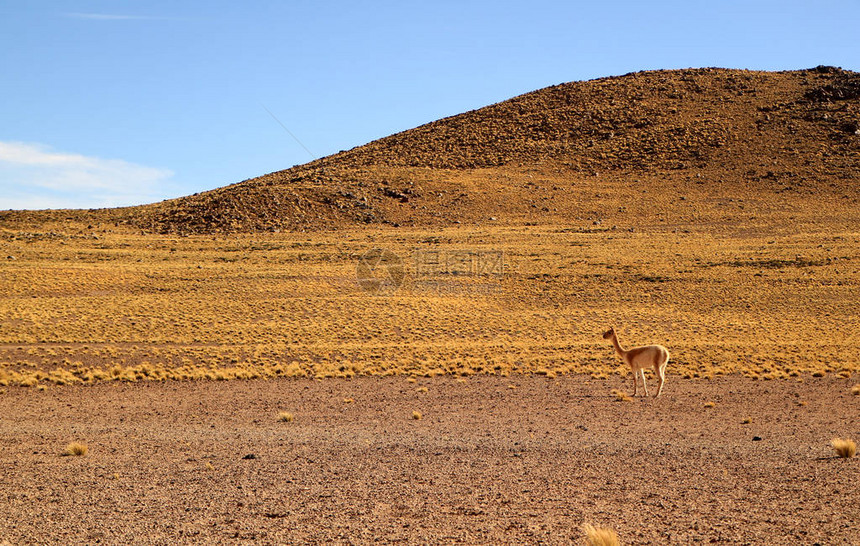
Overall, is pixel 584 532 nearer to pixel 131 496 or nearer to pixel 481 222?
pixel 131 496

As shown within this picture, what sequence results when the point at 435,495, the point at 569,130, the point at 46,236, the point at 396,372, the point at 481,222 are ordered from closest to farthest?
the point at 435,495
the point at 396,372
the point at 46,236
the point at 481,222
the point at 569,130

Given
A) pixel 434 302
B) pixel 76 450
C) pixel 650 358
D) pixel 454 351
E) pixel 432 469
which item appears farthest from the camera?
pixel 434 302

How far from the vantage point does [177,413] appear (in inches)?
692

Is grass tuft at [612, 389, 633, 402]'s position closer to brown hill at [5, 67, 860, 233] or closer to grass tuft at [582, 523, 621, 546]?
grass tuft at [582, 523, 621, 546]

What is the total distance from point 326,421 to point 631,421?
21.1ft

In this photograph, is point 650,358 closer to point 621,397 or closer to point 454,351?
point 621,397

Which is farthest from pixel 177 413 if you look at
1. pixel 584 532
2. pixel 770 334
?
pixel 770 334

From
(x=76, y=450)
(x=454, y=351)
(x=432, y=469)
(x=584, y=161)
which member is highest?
(x=584, y=161)

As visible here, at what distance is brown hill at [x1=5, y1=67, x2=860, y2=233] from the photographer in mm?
77438

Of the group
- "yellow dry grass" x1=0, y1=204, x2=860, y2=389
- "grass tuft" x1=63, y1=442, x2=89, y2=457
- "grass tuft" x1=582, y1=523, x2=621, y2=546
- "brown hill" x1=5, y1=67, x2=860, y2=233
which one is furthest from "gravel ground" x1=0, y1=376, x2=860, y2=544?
"brown hill" x1=5, y1=67, x2=860, y2=233

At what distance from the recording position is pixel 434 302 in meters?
43.2

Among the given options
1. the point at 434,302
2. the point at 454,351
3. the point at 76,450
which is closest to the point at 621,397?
the point at 454,351

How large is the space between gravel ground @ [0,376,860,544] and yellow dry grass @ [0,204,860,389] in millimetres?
5444

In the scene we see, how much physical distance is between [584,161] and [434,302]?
54.6 m
